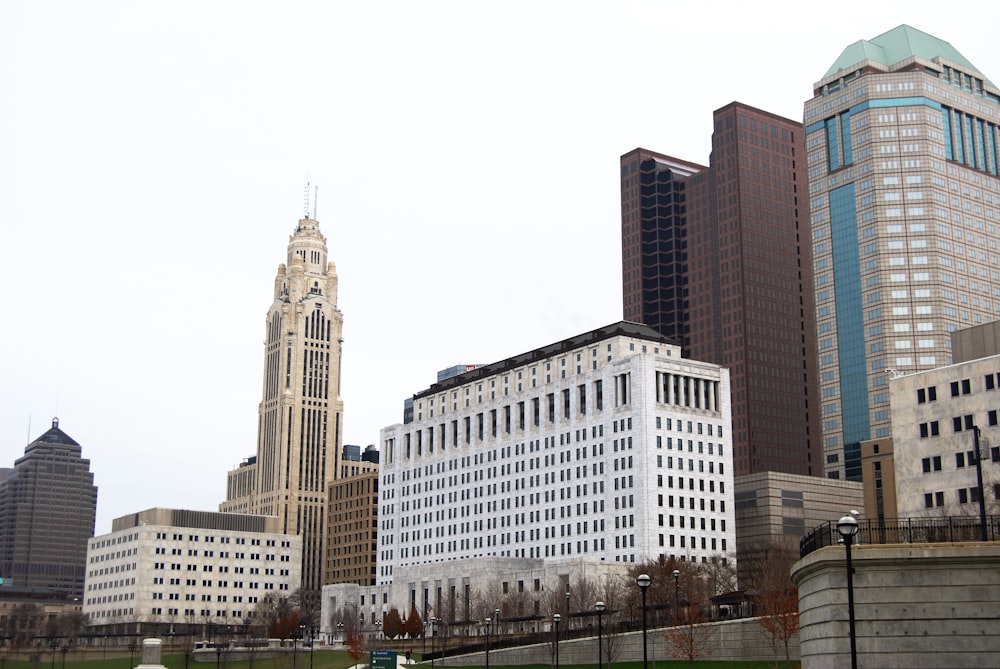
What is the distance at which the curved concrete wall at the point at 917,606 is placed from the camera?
42.0 m

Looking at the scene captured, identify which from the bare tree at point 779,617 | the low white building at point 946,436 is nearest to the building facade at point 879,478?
the low white building at point 946,436

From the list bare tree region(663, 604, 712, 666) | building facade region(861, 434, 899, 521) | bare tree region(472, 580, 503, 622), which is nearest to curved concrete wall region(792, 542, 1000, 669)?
bare tree region(663, 604, 712, 666)

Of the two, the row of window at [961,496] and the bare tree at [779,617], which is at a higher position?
the row of window at [961,496]

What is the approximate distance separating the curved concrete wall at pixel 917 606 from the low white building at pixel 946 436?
3100 inches

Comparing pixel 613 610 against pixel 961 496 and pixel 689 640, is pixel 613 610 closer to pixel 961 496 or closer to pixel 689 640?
pixel 689 640

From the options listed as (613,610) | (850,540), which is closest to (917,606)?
(850,540)

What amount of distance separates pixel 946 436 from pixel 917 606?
8701cm

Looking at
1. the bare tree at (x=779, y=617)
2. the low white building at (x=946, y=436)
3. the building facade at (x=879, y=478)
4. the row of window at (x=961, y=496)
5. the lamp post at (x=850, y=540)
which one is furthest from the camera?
the building facade at (x=879, y=478)

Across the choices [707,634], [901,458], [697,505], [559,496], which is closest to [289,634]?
[559,496]

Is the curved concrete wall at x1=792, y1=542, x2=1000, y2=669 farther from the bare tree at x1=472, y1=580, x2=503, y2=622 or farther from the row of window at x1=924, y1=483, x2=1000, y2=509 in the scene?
the bare tree at x1=472, y1=580, x2=503, y2=622

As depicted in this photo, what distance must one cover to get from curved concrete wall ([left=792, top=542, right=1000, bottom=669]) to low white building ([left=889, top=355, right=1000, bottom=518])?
78747mm

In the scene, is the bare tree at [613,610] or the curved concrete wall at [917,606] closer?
the curved concrete wall at [917,606]

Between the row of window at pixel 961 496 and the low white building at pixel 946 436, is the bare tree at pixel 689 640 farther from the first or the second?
the low white building at pixel 946 436

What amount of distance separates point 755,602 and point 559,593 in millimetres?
65204
